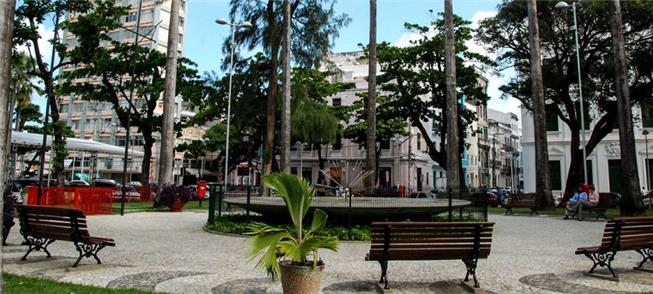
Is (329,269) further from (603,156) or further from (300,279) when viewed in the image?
(603,156)

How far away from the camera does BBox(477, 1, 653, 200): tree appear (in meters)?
25.8

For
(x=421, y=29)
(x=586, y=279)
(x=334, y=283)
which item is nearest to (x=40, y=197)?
(x=334, y=283)

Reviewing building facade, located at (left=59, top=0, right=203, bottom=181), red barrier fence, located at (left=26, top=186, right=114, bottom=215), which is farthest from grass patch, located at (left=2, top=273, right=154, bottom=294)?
building facade, located at (left=59, top=0, right=203, bottom=181)

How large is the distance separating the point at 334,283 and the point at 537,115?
1984cm

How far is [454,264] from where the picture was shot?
28.0 ft

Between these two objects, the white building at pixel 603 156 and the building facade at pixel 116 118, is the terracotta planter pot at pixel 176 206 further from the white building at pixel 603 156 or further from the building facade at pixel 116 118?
the building facade at pixel 116 118

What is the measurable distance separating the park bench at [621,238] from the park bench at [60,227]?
7462 mm

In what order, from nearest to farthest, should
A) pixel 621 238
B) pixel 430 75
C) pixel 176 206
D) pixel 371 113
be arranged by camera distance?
pixel 621 238
pixel 176 206
pixel 371 113
pixel 430 75

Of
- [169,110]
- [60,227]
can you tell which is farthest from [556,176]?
[60,227]

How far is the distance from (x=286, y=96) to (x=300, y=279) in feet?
58.9

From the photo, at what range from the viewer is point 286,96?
22578mm

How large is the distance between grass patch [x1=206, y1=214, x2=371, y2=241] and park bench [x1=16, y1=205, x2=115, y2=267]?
4773mm

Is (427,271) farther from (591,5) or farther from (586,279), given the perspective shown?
(591,5)

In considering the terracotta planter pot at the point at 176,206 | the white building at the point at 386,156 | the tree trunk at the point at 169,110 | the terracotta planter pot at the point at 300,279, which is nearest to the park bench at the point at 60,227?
the terracotta planter pot at the point at 300,279
